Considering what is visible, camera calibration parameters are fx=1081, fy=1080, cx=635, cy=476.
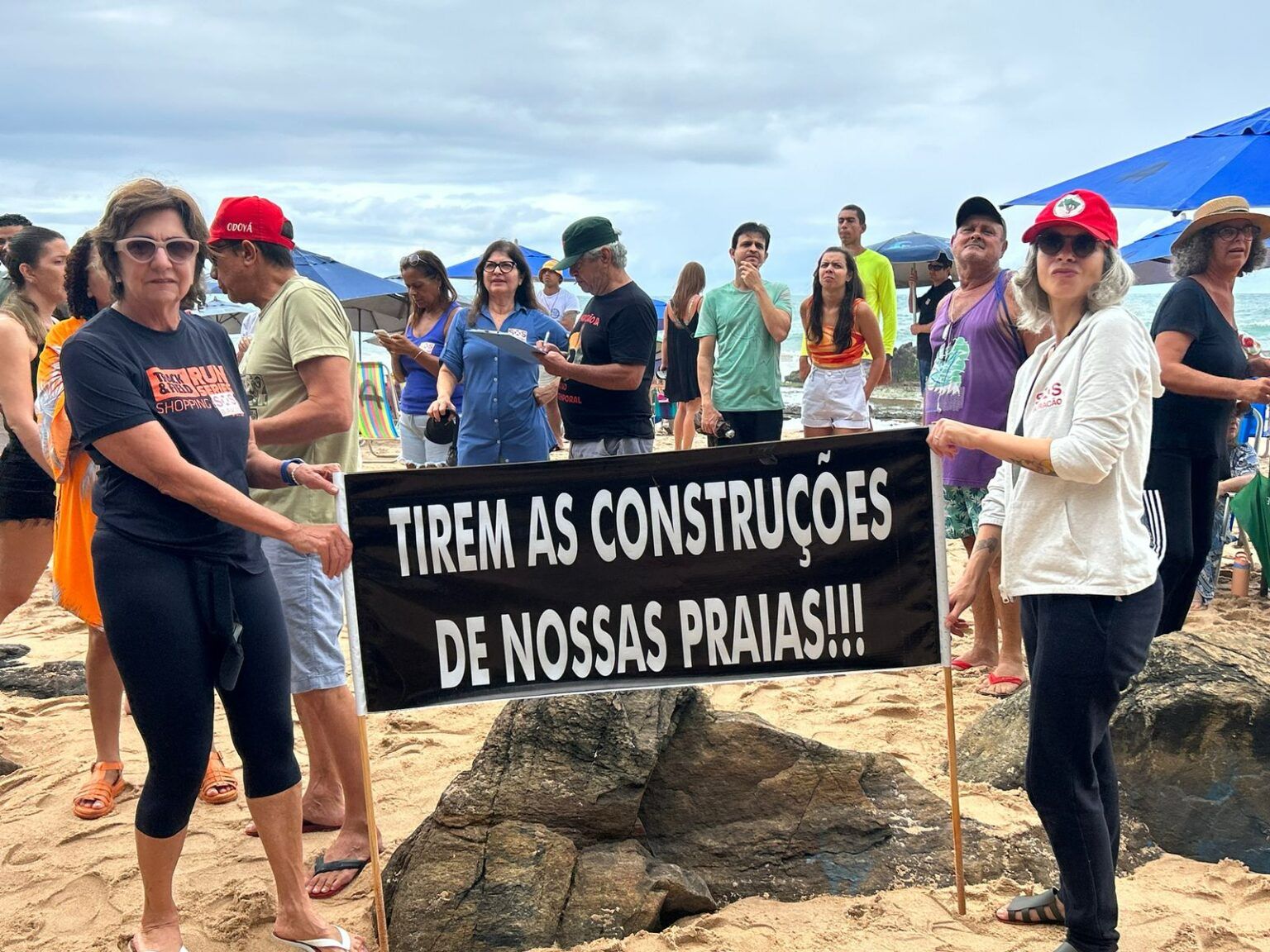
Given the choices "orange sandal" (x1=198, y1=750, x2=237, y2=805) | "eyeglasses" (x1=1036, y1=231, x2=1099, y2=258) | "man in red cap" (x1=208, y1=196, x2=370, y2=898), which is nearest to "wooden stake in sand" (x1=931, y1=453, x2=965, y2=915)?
"eyeglasses" (x1=1036, y1=231, x2=1099, y2=258)

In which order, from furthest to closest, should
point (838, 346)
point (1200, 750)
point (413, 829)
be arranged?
point (838, 346) → point (413, 829) → point (1200, 750)

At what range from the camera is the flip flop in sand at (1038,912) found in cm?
292

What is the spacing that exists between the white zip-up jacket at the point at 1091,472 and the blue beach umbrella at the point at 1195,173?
3.82 meters

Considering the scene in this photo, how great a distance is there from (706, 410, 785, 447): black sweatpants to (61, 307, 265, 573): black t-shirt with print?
433cm

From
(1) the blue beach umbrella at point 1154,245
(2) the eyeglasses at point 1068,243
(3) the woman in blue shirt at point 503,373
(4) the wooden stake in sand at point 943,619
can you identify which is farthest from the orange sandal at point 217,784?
(1) the blue beach umbrella at point 1154,245

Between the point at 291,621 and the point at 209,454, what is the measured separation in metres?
0.83

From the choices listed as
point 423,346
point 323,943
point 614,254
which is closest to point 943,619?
point 323,943

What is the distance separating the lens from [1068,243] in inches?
101

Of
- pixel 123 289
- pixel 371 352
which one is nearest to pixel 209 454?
pixel 123 289

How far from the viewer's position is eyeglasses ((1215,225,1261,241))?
4.10 m

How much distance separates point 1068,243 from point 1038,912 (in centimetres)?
177

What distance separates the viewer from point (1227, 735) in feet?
11.3

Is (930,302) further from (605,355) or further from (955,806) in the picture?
(955,806)

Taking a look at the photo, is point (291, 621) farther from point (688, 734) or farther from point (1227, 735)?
point (1227, 735)
